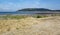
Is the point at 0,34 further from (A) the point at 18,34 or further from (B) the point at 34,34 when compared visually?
(B) the point at 34,34

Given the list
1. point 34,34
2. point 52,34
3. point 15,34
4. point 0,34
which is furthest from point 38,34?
point 0,34

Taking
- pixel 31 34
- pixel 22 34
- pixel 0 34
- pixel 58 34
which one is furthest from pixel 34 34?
pixel 0 34

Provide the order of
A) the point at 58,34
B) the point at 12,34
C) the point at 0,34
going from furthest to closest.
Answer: the point at 0,34, the point at 12,34, the point at 58,34

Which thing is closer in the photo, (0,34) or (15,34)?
(15,34)

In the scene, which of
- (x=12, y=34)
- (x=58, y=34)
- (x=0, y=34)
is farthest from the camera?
Answer: (x=0, y=34)

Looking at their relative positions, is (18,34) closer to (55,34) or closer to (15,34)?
(15,34)

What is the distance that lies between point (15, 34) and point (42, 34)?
2.20 meters

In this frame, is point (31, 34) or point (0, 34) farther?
point (0, 34)

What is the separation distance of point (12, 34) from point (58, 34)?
3.72 metres

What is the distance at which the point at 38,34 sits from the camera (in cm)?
1181

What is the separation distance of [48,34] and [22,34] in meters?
2.09

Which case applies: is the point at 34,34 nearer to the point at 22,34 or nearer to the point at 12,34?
the point at 22,34

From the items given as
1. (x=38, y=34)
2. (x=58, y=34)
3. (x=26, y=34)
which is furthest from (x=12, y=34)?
(x=58, y=34)

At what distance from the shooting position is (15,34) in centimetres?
1219
